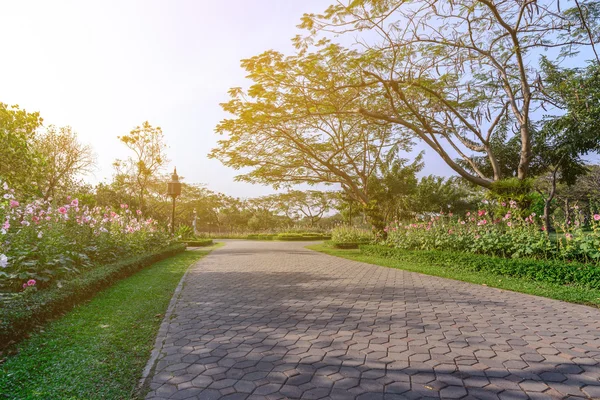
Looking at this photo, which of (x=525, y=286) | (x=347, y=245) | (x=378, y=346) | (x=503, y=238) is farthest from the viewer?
(x=347, y=245)

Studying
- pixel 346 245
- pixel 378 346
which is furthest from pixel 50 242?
pixel 346 245

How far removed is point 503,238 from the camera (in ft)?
28.8

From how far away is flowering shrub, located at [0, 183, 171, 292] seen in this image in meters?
5.21

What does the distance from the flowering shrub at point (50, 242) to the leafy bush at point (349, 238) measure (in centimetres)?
1118

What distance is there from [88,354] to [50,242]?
366 centimetres

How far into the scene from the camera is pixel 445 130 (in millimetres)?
16641

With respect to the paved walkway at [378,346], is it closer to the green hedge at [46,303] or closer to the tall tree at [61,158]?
the green hedge at [46,303]

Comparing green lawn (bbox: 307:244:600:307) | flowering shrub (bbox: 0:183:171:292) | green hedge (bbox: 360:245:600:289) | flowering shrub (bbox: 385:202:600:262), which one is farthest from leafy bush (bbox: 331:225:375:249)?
flowering shrub (bbox: 0:183:171:292)

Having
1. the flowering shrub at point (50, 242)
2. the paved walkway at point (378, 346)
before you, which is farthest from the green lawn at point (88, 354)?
the flowering shrub at point (50, 242)

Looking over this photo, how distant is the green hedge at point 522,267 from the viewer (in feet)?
21.2

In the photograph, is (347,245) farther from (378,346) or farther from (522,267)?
(378,346)

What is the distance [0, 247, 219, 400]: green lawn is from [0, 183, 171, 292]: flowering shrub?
3.07 feet

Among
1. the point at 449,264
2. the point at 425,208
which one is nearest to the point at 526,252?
the point at 449,264

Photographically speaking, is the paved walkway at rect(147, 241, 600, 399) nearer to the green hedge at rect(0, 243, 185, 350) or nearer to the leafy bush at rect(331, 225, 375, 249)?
the green hedge at rect(0, 243, 185, 350)
